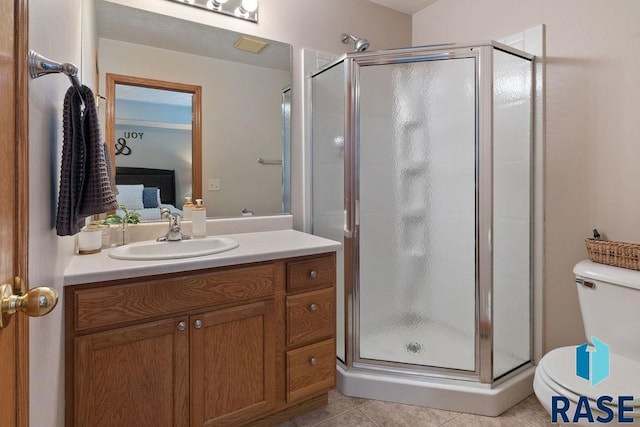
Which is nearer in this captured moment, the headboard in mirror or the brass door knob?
the brass door knob

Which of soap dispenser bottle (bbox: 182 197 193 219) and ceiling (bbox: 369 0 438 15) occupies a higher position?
ceiling (bbox: 369 0 438 15)

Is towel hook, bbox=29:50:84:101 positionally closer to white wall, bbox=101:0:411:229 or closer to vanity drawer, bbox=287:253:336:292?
vanity drawer, bbox=287:253:336:292

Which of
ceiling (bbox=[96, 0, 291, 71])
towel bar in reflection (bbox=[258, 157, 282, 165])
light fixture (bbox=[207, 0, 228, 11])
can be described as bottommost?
towel bar in reflection (bbox=[258, 157, 282, 165])

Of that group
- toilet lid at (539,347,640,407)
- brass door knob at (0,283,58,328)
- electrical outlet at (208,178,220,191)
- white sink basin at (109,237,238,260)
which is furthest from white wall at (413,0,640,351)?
brass door knob at (0,283,58,328)

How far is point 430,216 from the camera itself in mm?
2098

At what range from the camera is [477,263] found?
1788mm

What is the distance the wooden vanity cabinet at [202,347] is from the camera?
115 centimetres

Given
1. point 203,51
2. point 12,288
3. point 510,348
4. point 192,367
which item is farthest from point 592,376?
point 203,51

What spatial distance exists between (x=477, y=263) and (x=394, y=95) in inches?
41.6

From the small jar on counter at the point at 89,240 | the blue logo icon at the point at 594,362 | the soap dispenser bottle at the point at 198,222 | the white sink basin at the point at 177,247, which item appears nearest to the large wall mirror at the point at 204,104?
the soap dispenser bottle at the point at 198,222

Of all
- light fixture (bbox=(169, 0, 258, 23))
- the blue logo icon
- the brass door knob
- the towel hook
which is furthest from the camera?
light fixture (bbox=(169, 0, 258, 23))

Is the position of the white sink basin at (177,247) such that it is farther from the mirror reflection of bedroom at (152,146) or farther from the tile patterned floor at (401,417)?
the tile patterned floor at (401,417)

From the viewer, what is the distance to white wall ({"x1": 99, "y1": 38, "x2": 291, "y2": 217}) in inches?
71.5

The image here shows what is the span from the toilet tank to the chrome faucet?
191 cm
